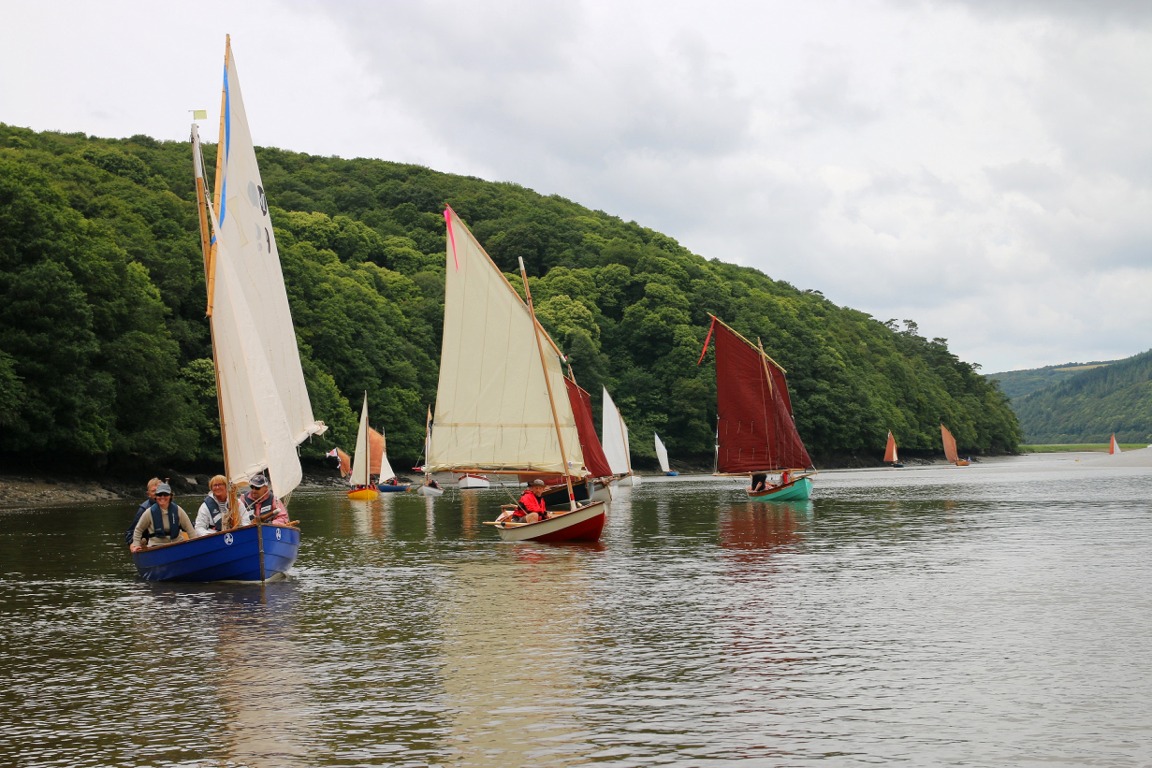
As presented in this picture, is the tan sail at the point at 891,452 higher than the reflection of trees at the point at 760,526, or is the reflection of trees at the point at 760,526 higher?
the tan sail at the point at 891,452

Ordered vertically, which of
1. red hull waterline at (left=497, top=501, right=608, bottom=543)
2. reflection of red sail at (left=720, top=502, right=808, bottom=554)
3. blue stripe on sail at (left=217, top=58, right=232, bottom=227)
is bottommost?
reflection of red sail at (left=720, top=502, right=808, bottom=554)

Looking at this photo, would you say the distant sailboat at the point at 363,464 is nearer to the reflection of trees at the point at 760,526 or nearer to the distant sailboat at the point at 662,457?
the reflection of trees at the point at 760,526

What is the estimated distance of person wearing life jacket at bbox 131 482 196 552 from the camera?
32562 millimetres

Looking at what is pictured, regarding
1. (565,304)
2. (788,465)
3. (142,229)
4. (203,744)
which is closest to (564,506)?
(788,465)

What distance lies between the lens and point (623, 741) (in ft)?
49.6

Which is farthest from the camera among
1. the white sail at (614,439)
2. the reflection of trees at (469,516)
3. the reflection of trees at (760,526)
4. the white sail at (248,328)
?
the white sail at (614,439)

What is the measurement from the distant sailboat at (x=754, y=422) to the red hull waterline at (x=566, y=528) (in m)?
29.9

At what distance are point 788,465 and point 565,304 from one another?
4255 inches

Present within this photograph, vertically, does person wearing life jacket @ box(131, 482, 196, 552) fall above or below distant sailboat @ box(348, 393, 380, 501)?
Result: below

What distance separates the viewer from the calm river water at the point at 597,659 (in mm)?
15062

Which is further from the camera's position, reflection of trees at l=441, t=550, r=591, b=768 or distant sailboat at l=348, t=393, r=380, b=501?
distant sailboat at l=348, t=393, r=380, b=501

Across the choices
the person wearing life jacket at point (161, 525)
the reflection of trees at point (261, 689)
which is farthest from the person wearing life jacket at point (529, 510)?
the reflection of trees at point (261, 689)

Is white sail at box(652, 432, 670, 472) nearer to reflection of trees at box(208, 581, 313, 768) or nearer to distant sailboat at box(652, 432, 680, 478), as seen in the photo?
distant sailboat at box(652, 432, 680, 478)

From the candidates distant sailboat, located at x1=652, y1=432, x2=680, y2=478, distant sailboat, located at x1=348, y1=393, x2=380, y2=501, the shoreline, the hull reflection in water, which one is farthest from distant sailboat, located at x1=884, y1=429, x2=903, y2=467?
the hull reflection in water
